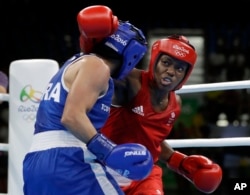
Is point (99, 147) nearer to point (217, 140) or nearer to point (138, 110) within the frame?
point (138, 110)

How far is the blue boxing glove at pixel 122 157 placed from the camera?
163 centimetres

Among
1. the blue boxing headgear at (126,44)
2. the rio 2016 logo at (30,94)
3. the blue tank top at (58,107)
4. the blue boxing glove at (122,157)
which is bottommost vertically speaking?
the rio 2016 logo at (30,94)

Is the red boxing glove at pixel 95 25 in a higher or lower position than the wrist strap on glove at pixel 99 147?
higher

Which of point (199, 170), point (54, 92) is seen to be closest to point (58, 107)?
point (54, 92)

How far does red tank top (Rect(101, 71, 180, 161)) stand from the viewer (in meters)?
2.14

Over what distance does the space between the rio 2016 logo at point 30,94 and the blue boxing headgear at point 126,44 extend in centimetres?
71

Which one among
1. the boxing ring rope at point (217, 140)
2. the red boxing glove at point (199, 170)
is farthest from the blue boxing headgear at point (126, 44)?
the boxing ring rope at point (217, 140)

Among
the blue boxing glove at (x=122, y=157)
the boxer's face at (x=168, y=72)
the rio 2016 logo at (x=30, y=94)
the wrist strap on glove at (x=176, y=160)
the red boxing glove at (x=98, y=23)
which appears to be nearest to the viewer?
the blue boxing glove at (x=122, y=157)

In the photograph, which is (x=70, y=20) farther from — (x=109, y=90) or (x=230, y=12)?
(x=109, y=90)

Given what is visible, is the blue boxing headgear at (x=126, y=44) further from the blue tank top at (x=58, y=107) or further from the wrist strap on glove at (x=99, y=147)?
the wrist strap on glove at (x=99, y=147)

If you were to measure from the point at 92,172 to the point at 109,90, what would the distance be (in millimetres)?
234

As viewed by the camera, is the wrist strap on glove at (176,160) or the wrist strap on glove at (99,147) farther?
the wrist strap on glove at (176,160)

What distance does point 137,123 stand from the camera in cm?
214

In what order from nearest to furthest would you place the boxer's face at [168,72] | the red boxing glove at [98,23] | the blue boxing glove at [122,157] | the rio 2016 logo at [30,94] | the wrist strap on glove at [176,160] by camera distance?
the blue boxing glove at [122,157], the red boxing glove at [98,23], the boxer's face at [168,72], the wrist strap on glove at [176,160], the rio 2016 logo at [30,94]
